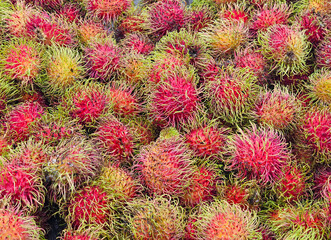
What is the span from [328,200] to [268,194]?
231 millimetres

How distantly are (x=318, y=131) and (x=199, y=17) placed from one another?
85 centimetres

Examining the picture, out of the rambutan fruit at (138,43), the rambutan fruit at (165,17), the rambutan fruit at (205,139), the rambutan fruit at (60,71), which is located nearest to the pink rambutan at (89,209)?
the rambutan fruit at (205,139)

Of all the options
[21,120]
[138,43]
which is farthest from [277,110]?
[21,120]

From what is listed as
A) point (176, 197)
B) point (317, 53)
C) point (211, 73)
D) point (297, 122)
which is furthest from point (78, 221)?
point (317, 53)

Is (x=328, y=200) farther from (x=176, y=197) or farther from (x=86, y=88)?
(x=86, y=88)

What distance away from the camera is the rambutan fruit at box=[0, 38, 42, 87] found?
1.60m

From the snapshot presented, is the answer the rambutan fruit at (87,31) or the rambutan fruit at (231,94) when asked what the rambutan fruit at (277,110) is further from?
the rambutan fruit at (87,31)

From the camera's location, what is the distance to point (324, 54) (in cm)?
165

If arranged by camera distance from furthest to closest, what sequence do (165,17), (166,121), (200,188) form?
(165,17) < (166,121) < (200,188)

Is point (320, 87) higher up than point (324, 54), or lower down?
lower down

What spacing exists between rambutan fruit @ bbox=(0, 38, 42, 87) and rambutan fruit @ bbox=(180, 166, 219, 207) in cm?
83

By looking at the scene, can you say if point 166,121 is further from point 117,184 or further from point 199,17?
point 199,17

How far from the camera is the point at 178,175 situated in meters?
1.36

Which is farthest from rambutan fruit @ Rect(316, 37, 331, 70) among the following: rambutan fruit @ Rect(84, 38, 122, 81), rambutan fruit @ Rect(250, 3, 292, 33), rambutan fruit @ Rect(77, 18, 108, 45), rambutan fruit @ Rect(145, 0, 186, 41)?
rambutan fruit @ Rect(77, 18, 108, 45)
